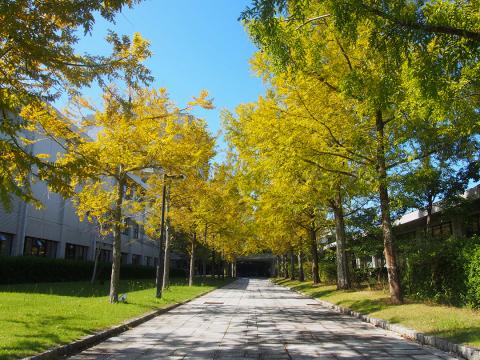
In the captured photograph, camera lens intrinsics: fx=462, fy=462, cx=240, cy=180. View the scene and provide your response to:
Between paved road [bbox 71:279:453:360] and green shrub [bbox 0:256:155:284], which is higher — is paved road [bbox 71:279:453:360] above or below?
below

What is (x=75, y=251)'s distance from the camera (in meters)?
39.9

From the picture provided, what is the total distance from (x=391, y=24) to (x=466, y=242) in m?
8.36

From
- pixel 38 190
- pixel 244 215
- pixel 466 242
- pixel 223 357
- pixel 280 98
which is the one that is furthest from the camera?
pixel 244 215

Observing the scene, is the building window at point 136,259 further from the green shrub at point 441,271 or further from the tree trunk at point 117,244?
the green shrub at point 441,271

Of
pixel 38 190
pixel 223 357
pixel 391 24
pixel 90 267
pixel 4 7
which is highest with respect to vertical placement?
pixel 38 190

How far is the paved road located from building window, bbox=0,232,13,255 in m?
18.3

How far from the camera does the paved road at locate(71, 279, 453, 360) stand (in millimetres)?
8148

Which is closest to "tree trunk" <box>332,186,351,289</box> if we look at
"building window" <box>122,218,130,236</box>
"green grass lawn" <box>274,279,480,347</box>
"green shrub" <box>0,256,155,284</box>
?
"green grass lawn" <box>274,279,480,347</box>

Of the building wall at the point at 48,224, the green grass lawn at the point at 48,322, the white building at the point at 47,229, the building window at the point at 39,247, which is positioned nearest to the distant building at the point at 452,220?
the green grass lawn at the point at 48,322

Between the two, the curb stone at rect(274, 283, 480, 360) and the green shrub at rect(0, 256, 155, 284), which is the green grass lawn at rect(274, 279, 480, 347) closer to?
the curb stone at rect(274, 283, 480, 360)

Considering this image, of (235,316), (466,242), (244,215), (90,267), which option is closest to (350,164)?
(466,242)

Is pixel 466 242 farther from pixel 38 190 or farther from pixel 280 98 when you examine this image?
pixel 38 190

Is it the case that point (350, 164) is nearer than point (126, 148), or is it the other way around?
point (126, 148)

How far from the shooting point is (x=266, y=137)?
15648mm
